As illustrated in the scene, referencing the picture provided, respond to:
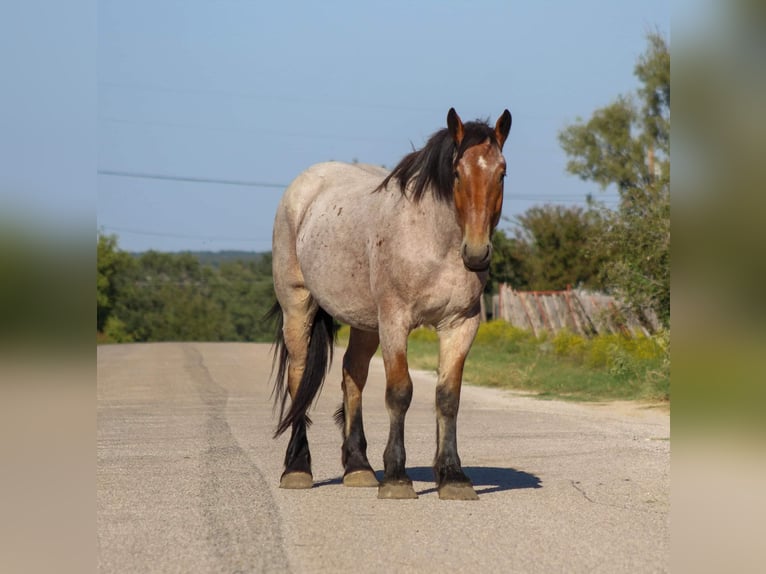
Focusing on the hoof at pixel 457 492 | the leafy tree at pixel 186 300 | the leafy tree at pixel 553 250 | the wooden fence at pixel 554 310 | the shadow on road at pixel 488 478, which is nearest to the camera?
the hoof at pixel 457 492

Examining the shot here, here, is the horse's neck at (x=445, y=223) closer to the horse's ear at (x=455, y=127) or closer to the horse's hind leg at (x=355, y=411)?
the horse's ear at (x=455, y=127)

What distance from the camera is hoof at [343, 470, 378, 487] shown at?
28.3 feet

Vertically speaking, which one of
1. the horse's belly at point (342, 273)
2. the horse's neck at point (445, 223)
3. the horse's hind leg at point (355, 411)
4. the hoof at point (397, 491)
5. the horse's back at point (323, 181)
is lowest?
the hoof at point (397, 491)

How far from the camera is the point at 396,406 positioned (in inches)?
317

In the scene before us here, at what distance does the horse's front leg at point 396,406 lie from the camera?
25.8ft

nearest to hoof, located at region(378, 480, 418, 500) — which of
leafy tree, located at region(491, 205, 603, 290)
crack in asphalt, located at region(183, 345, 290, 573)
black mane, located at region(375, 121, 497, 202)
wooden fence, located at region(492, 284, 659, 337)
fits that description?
crack in asphalt, located at region(183, 345, 290, 573)

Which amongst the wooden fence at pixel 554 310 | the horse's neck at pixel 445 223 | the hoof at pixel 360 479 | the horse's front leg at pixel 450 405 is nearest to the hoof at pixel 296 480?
the hoof at pixel 360 479

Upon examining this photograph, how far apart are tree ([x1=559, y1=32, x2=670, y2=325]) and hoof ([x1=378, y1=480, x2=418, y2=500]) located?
4.37 m

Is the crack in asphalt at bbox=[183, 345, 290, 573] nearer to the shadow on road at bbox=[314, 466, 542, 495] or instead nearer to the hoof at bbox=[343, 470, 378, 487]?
the hoof at bbox=[343, 470, 378, 487]

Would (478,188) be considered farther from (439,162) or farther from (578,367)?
(578,367)

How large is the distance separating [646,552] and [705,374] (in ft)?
10.2

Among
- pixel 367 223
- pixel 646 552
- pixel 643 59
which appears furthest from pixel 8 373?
pixel 643 59

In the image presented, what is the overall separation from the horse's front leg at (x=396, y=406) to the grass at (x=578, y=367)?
28.5 feet

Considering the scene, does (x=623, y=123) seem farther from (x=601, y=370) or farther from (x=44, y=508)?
(x=44, y=508)
